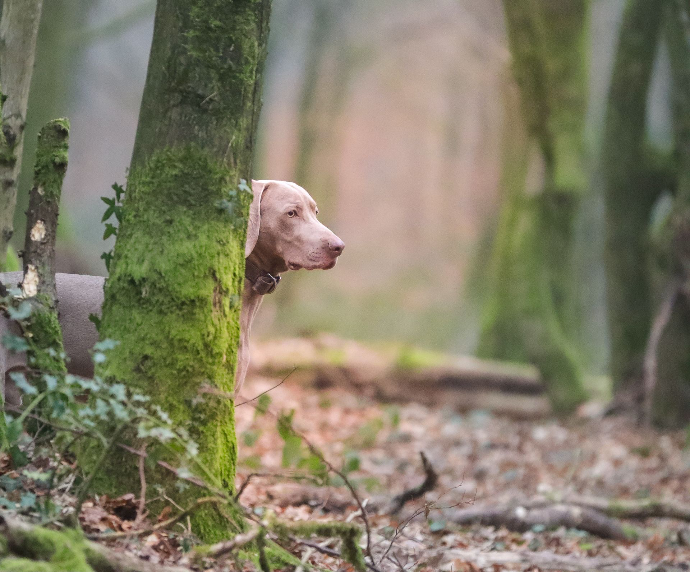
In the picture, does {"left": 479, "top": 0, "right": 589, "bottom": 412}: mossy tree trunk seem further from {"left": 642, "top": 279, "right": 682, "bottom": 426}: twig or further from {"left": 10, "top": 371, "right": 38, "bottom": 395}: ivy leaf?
{"left": 10, "top": 371, "right": 38, "bottom": 395}: ivy leaf

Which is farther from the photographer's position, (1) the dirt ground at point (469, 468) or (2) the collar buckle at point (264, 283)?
(1) the dirt ground at point (469, 468)

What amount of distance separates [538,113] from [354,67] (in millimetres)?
7669

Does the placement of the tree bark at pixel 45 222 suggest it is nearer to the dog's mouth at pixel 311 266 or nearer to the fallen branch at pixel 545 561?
the dog's mouth at pixel 311 266

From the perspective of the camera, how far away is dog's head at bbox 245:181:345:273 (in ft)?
13.0

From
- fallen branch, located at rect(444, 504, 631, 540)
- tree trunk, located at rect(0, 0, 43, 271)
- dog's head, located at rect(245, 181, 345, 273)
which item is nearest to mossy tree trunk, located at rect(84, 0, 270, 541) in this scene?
dog's head, located at rect(245, 181, 345, 273)

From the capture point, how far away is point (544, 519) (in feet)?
17.9

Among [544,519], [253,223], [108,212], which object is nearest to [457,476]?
[544,519]

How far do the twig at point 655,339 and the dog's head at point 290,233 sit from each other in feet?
23.1

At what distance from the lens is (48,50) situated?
10.2 metres

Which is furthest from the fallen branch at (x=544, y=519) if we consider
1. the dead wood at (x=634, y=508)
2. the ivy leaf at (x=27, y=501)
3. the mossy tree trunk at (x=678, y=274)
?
the mossy tree trunk at (x=678, y=274)

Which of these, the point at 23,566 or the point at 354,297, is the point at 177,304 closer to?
the point at 23,566

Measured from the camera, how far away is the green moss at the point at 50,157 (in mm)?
3629

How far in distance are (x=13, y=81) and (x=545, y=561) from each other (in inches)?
167

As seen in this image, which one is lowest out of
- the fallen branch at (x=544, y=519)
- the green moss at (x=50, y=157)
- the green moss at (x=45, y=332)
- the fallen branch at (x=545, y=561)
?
the fallen branch at (x=544, y=519)
